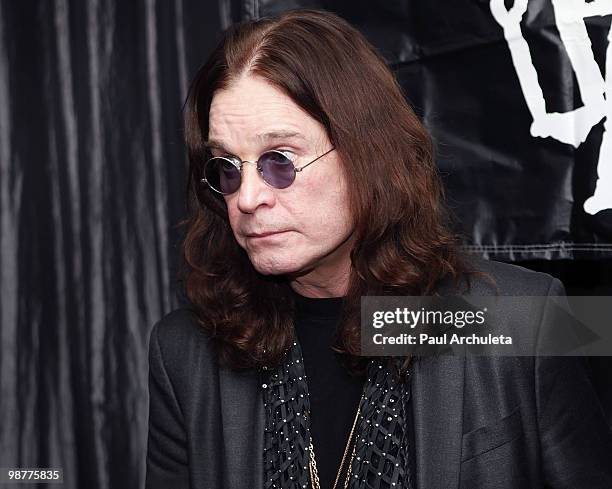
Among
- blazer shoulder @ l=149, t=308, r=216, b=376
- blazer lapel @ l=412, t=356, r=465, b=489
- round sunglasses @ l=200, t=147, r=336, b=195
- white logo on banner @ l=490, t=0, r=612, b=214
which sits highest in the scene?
white logo on banner @ l=490, t=0, r=612, b=214

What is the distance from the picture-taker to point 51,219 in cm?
219

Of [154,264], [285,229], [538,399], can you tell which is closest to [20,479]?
[154,264]

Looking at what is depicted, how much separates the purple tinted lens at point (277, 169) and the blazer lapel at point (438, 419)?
1.33 ft

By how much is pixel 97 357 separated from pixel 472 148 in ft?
3.29

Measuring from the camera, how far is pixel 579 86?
6.39 ft

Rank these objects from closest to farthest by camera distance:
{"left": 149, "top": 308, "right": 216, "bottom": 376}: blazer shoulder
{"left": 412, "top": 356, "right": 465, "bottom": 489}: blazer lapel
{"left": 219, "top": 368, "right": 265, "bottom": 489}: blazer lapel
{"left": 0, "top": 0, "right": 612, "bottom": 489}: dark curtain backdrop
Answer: {"left": 412, "top": 356, "right": 465, "bottom": 489}: blazer lapel, {"left": 219, "top": 368, "right": 265, "bottom": 489}: blazer lapel, {"left": 149, "top": 308, "right": 216, "bottom": 376}: blazer shoulder, {"left": 0, "top": 0, "right": 612, "bottom": 489}: dark curtain backdrop

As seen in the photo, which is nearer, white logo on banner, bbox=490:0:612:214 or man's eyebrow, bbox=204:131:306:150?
man's eyebrow, bbox=204:131:306:150

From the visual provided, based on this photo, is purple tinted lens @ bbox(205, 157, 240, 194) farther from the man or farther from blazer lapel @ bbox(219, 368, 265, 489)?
blazer lapel @ bbox(219, 368, 265, 489)

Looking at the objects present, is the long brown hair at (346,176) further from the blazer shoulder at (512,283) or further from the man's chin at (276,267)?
the man's chin at (276,267)

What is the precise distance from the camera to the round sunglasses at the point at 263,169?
1607 mm

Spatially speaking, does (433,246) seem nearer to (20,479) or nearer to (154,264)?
(154,264)

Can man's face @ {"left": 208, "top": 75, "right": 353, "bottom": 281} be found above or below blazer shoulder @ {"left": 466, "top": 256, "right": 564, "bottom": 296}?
above

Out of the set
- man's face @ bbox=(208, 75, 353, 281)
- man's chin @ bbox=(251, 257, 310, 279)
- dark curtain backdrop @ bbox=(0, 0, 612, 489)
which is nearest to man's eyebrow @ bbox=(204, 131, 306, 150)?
man's face @ bbox=(208, 75, 353, 281)

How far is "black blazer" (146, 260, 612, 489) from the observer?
1.63 metres
